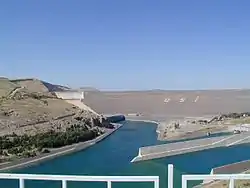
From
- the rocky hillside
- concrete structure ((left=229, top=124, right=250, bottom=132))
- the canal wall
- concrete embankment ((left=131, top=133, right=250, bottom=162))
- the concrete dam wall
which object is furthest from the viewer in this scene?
the concrete dam wall

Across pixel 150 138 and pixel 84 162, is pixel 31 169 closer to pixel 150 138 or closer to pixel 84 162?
pixel 84 162

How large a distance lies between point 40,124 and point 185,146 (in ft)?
25.7

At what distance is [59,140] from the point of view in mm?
17844

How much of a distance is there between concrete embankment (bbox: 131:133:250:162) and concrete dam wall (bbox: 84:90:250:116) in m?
21.0

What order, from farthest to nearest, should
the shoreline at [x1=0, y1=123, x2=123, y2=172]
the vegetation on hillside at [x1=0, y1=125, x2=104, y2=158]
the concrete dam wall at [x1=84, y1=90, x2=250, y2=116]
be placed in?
the concrete dam wall at [x1=84, y1=90, x2=250, y2=116]
the vegetation on hillside at [x1=0, y1=125, x2=104, y2=158]
the shoreline at [x1=0, y1=123, x2=123, y2=172]

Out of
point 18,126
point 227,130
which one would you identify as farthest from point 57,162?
point 227,130

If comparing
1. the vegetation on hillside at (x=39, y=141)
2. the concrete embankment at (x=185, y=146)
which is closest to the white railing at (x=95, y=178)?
the vegetation on hillside at (x=39, y=141)

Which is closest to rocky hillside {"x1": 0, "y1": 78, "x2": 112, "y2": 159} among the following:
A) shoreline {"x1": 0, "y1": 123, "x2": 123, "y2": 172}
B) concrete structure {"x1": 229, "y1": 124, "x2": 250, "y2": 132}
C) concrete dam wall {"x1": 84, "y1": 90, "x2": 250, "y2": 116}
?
shoreline {"x1": 0, "y1": 123, "x2": 123, "y2": 172}

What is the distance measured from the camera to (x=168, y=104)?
4600 centimetres

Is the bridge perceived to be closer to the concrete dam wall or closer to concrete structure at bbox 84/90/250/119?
concrete structure at bbox 84/90/250/119

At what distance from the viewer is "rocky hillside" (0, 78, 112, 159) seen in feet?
54.6

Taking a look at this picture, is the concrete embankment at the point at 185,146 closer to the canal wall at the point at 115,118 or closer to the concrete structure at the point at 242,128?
the concrete structure at the point at 242,128

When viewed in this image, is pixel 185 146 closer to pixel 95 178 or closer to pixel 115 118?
pixel 95 178

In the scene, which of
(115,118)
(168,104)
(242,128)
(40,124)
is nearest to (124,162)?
(40,124)
